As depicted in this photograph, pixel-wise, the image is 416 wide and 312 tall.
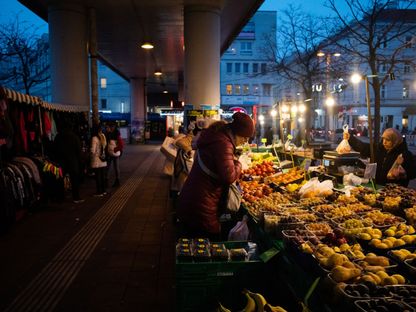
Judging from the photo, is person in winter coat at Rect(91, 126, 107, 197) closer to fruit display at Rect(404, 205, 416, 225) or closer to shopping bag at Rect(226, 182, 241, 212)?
shopping bag at Rect(226, 182, 241, 212)

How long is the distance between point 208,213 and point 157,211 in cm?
546

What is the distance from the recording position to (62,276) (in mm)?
5320

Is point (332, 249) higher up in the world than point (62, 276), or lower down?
higher up

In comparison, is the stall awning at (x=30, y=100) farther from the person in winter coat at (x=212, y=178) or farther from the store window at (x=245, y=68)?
the store window at (x=245, y=68)

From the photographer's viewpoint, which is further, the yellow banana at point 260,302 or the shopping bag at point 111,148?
the shopping bag at point 111,148

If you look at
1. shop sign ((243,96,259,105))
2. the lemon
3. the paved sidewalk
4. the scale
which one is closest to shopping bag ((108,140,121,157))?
the paved sidewalk

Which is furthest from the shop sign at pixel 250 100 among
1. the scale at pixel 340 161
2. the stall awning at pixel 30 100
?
the scale at pixel 340 161

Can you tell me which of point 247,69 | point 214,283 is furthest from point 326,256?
point 247,69

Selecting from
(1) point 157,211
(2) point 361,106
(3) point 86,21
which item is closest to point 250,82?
(2) point 361,106

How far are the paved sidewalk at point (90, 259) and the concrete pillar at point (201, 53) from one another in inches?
169

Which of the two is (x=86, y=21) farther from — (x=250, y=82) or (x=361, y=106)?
(x=250, y=82)

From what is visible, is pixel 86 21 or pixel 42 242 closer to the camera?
pixel 42 242

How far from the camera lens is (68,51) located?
1311 cm

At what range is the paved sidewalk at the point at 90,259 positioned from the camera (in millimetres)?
4625
